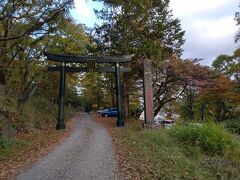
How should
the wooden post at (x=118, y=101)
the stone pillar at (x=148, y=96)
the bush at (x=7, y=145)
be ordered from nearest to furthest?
1. the bush at (x=7, y=145)
2. the stone pillar at (x=148, y=96)
3. the wooden post at (x=118, y=101)

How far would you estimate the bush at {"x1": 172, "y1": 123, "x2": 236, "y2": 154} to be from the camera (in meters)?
11.0

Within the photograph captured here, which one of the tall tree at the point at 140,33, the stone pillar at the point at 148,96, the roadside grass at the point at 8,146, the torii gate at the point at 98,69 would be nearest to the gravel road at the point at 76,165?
the roadside grass at the point at 8,146

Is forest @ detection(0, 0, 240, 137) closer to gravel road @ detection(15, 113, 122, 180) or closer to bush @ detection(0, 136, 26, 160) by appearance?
bush @ detection(0, 136, 26, 160)

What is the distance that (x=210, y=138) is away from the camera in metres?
11.2

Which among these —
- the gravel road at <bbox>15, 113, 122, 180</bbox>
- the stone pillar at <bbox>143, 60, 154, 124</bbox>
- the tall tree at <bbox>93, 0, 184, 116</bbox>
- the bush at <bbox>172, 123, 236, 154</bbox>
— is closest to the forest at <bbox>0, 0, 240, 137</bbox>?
the tall tree at <bbox>93, 0, 184, 116</bbox>

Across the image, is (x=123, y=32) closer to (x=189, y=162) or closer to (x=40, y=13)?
(x=40, y=13)

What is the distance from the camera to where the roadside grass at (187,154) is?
8516 mm

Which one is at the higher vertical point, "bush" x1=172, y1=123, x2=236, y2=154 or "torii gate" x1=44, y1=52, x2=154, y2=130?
"torii gate" x1=44, y1=52, x2=154, y2=130

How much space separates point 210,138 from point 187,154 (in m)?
1.10

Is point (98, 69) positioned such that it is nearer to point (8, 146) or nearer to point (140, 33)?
point (140, 33)

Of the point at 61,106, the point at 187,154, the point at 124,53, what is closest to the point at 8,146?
the point at 187,154

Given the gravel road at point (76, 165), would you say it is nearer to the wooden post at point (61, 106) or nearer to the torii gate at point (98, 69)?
the torii gate at point (98, 69)

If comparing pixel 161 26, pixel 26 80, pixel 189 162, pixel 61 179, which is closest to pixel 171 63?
pixel 161 26

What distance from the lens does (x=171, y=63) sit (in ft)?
94.2
